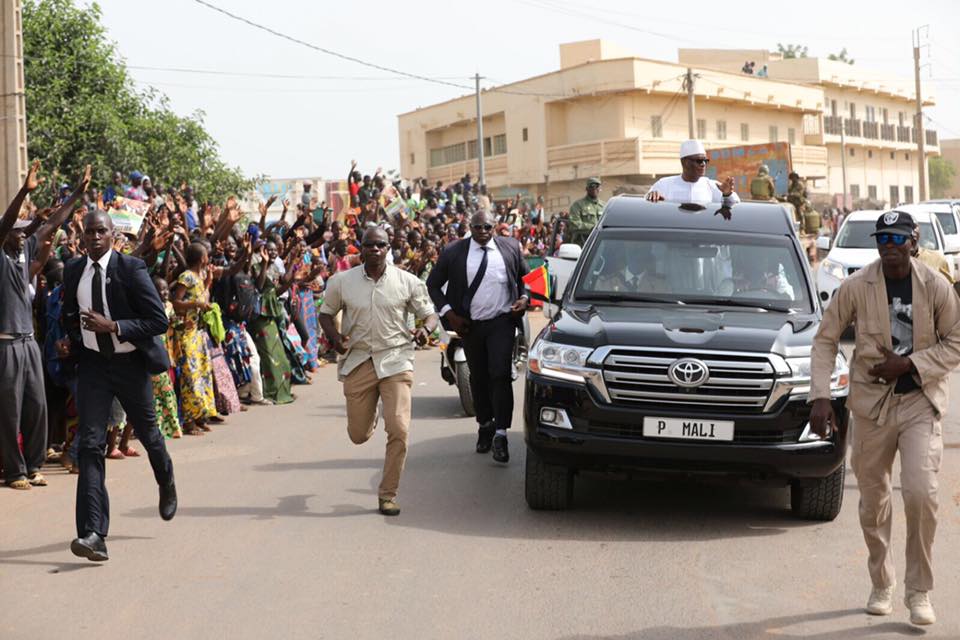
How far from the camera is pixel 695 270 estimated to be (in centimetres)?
861

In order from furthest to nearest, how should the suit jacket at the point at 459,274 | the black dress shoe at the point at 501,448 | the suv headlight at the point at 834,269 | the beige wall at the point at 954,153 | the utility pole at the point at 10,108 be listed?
the beige wall at the point at 954,153 → the suv headlight at the point at 834,269 → the utility pole at the point at 10,108 → the suit jacket at the point at 459,274 → the black dress shoe at the point at 501,448

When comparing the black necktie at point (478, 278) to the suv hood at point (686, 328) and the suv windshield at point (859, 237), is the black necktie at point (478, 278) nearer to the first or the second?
the suv hood at point (686, 328)

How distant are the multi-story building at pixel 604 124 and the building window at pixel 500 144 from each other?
0.05 metres

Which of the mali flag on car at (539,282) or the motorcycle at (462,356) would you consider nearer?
the mali flag on car at (539,282)

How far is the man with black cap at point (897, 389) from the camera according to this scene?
5.59m

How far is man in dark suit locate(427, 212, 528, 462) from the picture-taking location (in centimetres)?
967

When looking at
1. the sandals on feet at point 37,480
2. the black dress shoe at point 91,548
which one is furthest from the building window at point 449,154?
the black dress shoe at point 91,548

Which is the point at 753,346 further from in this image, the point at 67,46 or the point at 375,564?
the point at 67,46

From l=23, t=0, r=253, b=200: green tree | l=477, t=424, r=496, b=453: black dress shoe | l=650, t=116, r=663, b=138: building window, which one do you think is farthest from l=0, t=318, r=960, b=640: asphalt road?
l=650, t=116, r=663, b=138: building window

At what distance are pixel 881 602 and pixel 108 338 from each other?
14.1 ft

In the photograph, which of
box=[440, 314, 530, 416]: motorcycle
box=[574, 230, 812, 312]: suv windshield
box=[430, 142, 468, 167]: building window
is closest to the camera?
box=[574, 230, 812, 312]: suv windshield

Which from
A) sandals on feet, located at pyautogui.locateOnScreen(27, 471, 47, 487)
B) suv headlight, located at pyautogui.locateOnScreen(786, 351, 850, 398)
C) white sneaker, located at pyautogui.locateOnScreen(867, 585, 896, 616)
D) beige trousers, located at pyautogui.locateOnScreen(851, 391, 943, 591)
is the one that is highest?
suv headlight, located at pyautogui.locateOnScreen(786, 351, 850, 398)

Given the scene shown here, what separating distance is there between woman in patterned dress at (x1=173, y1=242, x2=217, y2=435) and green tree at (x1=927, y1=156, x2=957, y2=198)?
85659 millimetres

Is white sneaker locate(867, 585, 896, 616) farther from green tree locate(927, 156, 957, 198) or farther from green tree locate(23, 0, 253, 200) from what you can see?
green tree locate(927, 156, 957, 198)
